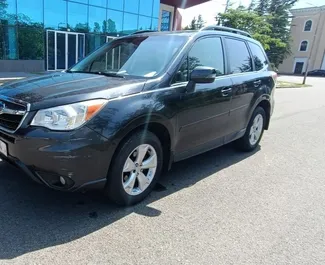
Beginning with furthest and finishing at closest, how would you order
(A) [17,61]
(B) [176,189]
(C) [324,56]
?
(C) [324,56], (A) [17,61], (B) [176,189]

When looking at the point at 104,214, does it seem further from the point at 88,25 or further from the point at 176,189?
the point at 88,25

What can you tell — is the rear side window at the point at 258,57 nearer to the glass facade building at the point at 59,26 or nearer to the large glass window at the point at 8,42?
the glass facade building at the point at 59,26

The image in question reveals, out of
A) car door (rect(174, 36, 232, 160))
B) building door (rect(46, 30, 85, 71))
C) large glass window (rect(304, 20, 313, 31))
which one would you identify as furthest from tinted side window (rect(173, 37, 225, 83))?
large glass window (rect(304, 20, 313, 31))

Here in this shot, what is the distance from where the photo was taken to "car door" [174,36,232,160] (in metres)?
3.47

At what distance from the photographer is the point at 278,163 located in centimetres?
483

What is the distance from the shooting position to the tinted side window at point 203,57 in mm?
3480

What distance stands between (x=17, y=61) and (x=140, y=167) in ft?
57.9

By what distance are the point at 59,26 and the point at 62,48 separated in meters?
1.35

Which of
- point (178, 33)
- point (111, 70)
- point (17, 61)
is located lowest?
point (17, 61)

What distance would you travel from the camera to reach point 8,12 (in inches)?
667

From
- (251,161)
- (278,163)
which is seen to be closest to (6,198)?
(251,161)

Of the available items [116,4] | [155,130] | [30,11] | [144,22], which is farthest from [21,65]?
[155,130]

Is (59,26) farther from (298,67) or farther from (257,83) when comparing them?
(298,67)

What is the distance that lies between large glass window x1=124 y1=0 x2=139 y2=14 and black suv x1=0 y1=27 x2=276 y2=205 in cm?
1925
